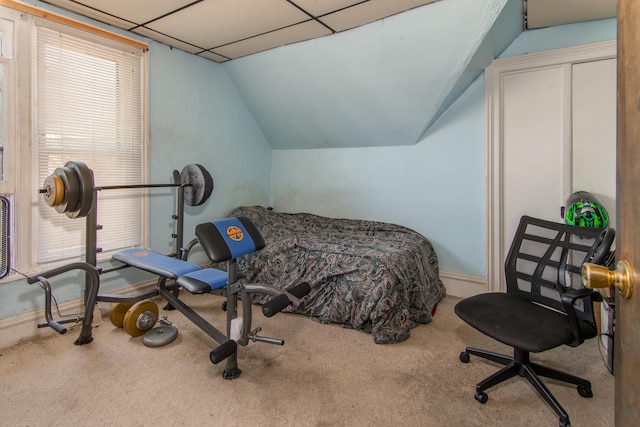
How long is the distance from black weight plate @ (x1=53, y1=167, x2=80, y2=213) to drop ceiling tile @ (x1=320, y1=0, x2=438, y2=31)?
202 cm

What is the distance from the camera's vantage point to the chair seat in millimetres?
1627

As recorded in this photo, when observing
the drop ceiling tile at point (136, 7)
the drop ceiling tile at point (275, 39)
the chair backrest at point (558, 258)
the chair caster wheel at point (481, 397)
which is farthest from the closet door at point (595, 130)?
the drop ceiling tile at point (136, 7)

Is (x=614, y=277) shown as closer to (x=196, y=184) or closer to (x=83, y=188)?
(x=83, y=188)

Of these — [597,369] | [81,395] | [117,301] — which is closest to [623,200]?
[597,369]

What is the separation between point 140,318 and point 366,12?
2693 millimetres

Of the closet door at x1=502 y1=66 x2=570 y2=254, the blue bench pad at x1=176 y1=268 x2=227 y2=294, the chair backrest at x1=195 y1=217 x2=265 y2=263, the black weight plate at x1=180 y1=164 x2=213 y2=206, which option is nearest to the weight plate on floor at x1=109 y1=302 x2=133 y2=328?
the blue bench pad at x1=176 y1=268 x2=227 y2=294

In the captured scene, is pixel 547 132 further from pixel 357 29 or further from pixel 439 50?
pixel 357 29

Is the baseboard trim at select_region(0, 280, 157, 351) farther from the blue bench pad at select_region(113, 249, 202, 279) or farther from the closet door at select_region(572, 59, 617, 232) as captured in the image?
the closet door at select_region(572, 59, 617, 232)

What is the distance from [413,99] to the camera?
3.14 metres

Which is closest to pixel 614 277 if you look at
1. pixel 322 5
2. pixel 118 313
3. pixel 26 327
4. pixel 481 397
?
pixel 481 397

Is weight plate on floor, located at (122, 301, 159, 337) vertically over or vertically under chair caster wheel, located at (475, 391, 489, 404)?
over

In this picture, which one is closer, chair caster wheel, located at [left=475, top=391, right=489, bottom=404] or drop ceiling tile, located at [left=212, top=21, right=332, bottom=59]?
chair caster wheel, located at [left=475, top=391, right=489, bottom=404]

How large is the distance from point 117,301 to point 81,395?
746 mm

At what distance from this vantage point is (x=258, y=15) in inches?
101
